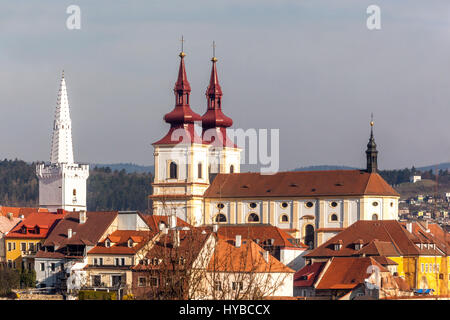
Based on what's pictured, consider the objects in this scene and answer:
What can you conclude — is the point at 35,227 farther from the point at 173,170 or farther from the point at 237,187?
the point at 237,187

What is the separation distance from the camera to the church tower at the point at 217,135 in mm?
91688

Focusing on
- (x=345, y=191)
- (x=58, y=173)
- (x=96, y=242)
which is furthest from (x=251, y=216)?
(x=58, y=173)

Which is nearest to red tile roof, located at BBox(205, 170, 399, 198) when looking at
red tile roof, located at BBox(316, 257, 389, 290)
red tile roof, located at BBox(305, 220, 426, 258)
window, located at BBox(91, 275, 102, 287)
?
red tile roof, located at BBox(305, 220, 426, 258)

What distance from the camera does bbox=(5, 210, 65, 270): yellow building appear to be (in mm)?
77000

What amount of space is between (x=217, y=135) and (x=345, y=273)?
3625 cm

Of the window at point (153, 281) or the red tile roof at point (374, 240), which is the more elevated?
the window at point (153, 281)

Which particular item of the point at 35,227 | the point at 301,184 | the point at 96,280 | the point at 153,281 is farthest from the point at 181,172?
the point at 153,281

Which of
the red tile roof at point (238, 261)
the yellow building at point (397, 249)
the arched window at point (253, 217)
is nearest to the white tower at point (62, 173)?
the arched window at point (253, 217)

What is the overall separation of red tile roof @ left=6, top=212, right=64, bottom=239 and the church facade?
28.6 feet

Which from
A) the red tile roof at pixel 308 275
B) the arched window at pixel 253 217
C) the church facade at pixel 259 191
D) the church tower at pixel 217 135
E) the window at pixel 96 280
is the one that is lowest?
the window at pixel 96 280

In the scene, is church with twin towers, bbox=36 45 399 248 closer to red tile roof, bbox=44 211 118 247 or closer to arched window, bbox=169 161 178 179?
arched window, bbox=169 161 178 179

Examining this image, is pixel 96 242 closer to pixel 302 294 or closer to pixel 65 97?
pixel 302 294

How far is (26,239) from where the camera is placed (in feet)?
257

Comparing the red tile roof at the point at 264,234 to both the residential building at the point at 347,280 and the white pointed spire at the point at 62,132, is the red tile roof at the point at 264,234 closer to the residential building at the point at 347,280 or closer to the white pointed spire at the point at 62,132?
the residential building at the point at 347,280
